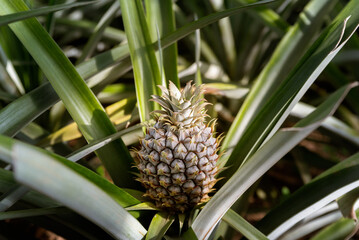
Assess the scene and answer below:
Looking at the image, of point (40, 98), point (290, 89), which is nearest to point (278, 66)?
point (290, 89)

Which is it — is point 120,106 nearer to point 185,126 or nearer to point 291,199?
point 185,126

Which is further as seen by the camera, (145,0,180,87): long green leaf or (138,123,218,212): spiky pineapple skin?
(145,0,180,87): long green leaf

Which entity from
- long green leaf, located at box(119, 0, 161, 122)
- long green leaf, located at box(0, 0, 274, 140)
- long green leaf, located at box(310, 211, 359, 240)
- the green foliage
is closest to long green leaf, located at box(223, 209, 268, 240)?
the green foliage

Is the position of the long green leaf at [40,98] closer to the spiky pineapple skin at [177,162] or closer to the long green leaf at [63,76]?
the long green leaf at [63,76]

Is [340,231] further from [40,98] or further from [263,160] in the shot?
[40,98]

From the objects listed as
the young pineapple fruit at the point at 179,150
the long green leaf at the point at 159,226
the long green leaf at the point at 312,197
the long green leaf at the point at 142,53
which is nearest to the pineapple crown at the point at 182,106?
the young pineapple fruit at the point at 179,150

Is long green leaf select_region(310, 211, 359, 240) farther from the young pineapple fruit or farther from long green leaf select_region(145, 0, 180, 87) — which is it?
long green leaf select_region(145, 0, 180, 87)

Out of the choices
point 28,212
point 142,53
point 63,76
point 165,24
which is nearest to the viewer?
point 28,212
